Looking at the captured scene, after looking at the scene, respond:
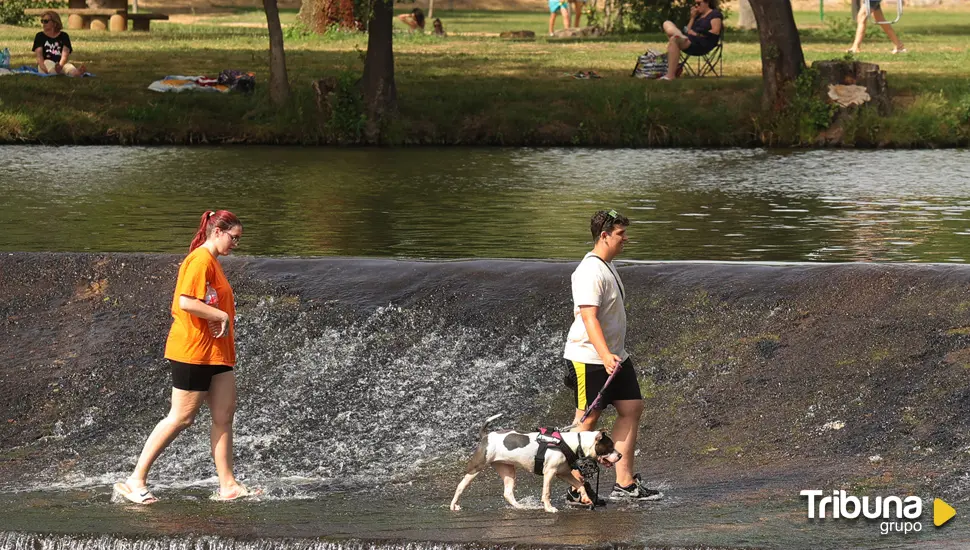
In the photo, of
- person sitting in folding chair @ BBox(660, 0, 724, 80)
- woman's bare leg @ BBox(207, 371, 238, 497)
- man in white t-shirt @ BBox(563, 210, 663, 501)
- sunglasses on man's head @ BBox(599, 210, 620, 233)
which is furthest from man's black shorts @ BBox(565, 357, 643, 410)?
person sitting in folding chair @ BBox(660, 0, 724, 80)

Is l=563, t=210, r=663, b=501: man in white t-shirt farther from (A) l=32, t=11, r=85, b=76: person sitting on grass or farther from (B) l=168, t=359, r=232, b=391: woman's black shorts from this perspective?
(A) l=32, t=11, r=85, b=76: person sitting on grass

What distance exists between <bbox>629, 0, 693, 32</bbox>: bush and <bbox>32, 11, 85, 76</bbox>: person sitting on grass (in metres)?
16.9

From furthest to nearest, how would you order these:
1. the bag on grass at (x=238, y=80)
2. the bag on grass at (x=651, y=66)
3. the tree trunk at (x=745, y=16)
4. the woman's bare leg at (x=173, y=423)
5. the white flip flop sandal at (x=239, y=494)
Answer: the tree trunk at (x=745, y=16) → the bag on grass at (x=651, y=66) → the bag on grass at (x=238, y=80) → the white flip flop sandal at (x=239, y=494) → the woman's bare leg at (x=173, y=423)

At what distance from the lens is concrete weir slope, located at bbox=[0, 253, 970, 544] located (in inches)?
454

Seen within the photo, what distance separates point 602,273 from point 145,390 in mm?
4993

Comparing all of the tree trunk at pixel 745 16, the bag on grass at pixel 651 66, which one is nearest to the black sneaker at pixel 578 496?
the bag on grass at pixel 651 66

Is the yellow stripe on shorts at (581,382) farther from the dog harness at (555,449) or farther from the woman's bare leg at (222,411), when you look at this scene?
the woman's bare leg at (222,411)

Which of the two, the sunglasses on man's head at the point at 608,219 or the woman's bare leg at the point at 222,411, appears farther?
the woman's bare leg at the point at 222,411

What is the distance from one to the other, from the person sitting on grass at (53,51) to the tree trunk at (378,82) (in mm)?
5568

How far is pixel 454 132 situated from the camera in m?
26.7

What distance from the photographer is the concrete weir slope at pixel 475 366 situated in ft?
37.8

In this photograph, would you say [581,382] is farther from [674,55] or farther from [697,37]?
[697,37]

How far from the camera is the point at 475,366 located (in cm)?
1304

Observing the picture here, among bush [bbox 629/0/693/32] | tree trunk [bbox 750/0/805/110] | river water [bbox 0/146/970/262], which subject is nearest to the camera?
river water [bbox 0/146/970/262]
